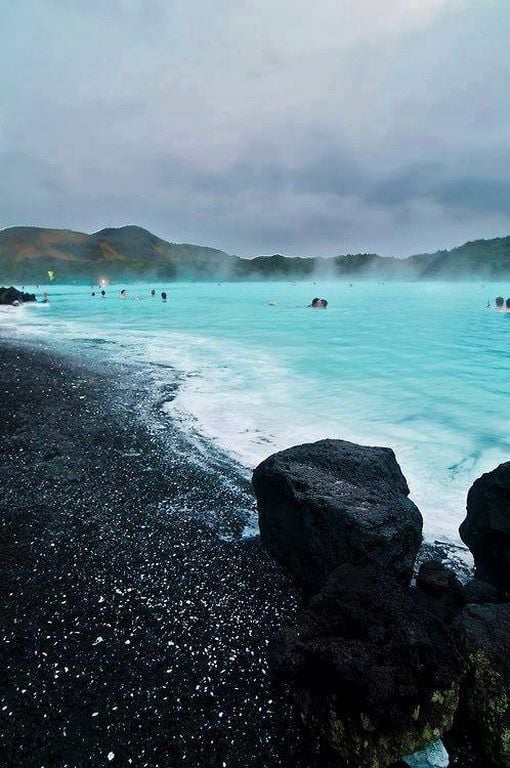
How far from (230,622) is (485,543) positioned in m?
2.59

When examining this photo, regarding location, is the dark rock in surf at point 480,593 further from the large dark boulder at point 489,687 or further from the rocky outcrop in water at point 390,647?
the large dark boulder at point 489,687

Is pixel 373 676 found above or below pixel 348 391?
above

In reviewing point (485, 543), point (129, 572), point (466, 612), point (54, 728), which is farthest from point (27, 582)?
point (485, 543)

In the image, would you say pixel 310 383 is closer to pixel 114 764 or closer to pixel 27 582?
pixel 27 582

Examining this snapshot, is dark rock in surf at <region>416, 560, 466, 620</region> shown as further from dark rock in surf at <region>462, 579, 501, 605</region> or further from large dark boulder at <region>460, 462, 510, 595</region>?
large dark boulder at <region>460, 462, 510, 595</region>

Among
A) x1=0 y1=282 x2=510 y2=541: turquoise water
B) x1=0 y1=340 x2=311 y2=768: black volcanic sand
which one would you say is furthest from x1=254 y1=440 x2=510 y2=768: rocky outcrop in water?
x1=0 y1=282 x2=510 y2=541: turquoise water

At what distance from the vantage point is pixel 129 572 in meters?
3.91

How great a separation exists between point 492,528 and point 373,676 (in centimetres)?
216

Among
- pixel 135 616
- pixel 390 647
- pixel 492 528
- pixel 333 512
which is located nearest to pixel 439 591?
pixel 390 647

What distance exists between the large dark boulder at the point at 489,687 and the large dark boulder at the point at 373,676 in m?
0.13

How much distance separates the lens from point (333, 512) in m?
3.45

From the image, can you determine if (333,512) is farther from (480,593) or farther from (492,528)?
(492,528)

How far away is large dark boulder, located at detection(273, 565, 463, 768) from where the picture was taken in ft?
7.20

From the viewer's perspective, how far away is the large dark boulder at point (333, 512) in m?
3.35
